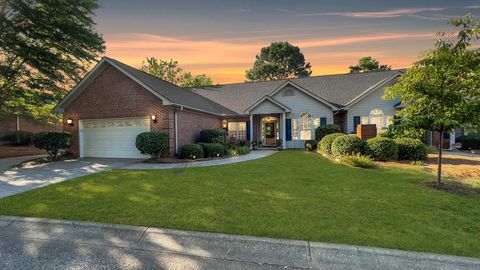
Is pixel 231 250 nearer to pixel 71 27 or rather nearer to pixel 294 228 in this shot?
pixel 294 228

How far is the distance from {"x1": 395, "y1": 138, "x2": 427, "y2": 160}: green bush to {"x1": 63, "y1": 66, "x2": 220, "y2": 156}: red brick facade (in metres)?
11.5

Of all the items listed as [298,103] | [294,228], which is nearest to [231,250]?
[294,228]

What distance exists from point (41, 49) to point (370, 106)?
75.0 feet

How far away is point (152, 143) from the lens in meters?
12.5

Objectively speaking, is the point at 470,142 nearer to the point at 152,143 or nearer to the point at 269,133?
the point at 269,133

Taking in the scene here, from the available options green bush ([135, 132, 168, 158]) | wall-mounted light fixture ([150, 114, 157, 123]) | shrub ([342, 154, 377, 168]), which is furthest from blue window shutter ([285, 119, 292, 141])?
wall-mounted light fixture ([150, 114, 157, 123])

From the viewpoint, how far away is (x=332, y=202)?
18.6 ft

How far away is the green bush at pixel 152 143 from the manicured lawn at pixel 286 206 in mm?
3867

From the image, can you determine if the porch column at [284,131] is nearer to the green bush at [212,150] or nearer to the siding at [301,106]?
the siding at [301,106]

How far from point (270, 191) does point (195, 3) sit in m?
8.25

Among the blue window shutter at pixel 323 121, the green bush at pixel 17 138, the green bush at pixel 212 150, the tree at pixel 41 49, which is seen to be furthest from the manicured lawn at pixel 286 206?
the green bush at pixel 17 138

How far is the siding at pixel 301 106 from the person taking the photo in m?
19.5

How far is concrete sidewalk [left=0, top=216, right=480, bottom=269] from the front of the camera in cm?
331

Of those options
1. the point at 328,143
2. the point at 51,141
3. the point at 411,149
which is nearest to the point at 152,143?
the point at 51,141
